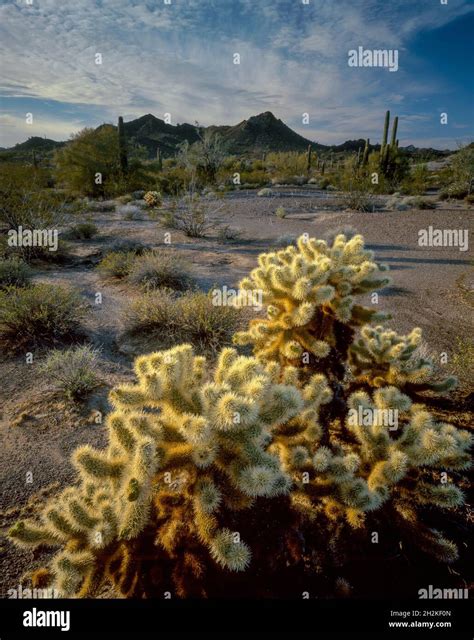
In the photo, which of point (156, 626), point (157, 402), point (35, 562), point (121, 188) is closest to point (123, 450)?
point (157, 402)

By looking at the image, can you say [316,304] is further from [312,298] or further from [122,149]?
[122,149]

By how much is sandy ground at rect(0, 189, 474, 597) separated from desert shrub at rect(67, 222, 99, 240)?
0.52m

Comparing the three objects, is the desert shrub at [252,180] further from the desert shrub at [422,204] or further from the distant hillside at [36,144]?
the distant hillside at [36,144]

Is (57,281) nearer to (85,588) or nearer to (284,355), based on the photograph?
(284,355)

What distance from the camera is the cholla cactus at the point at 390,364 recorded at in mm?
2953

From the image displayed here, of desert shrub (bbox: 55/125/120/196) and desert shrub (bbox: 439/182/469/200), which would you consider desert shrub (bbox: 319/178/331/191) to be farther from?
desert shrub (bbox: 55/125/120/196)

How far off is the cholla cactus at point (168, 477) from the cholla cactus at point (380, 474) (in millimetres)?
A: 374

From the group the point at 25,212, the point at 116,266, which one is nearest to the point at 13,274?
the point at 116,266

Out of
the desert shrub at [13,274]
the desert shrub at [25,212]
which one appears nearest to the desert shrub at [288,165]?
the desert shrub at [25,212]

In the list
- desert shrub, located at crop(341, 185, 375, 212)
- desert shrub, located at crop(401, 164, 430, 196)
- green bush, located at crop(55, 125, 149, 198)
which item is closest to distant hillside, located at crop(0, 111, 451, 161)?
green bush, located at crop(55, 125, 149, 198)

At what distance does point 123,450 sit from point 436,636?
5.38ft

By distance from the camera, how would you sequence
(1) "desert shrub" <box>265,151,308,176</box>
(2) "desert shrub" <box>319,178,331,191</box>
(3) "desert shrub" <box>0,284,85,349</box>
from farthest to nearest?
1. (1) "desert shrub" <box>265,151,308,176</box>
2. (2) "desert shrub" <box>319,178,331,191</box>
3. (3) "desert shrub" <box>0,284,85,349</box>

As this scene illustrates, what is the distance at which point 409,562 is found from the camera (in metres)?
2.13

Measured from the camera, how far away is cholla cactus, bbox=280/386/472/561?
6.76ft
